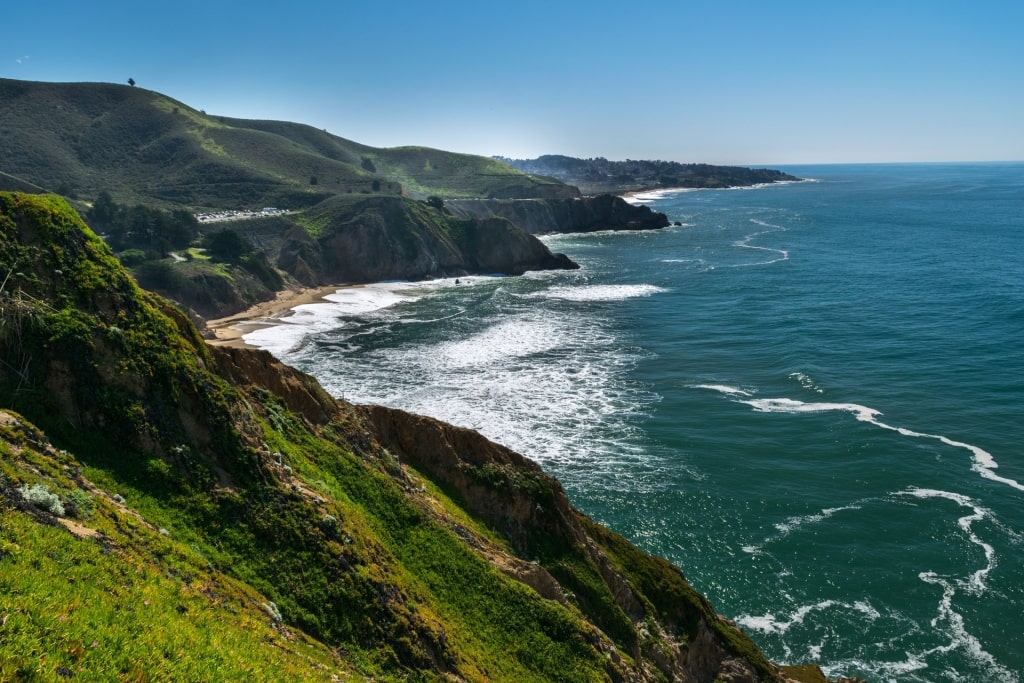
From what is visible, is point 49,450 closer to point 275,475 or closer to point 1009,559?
point 275,475

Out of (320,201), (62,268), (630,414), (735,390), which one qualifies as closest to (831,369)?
(735,390)

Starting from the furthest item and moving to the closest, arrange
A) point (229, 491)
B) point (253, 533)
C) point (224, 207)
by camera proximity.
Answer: point (224, 207), point (229, 491), point (253, 533)

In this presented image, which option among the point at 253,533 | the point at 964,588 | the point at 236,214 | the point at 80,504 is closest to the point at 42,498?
the point at 80,504

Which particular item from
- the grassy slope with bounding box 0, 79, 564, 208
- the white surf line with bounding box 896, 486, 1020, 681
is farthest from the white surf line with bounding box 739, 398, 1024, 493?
the grassy slope with bounding box 0, 79, 564, 208

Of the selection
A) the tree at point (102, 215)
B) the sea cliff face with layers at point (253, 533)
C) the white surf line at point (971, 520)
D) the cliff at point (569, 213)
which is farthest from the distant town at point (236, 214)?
the white surf line at point (971, 520)

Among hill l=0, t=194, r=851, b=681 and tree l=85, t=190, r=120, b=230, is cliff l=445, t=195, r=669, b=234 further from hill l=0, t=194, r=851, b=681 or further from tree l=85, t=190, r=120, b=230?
hill l=0, t=194, r=851, b=681

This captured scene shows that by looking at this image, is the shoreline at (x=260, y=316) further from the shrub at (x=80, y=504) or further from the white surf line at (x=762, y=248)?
the white surf line at (x=762, y=248)

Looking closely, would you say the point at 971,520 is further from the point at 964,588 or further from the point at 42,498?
the point at 42,498
